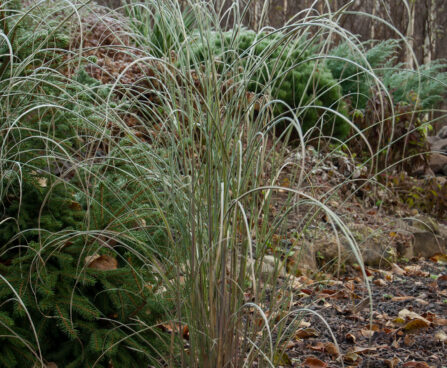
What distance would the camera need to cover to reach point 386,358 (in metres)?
2.10

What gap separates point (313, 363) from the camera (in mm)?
1989

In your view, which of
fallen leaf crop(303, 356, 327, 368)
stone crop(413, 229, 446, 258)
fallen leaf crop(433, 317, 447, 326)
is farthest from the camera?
stone crop(413, 229, 446, 258)

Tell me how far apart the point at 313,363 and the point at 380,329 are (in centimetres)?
59

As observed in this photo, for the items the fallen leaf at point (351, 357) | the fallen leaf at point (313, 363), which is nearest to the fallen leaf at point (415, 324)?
the fallen leaf at point (351, 357)

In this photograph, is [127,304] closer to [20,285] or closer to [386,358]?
[20,285]

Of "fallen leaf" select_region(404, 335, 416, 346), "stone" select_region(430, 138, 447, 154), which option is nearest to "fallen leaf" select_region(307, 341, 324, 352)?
"fallen leaf" select_region(404, 335, 416, 346)

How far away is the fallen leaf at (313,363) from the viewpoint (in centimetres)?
198

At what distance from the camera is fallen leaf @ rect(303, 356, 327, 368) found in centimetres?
198

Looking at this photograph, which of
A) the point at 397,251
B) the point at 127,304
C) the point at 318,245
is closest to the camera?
the point at 127,304

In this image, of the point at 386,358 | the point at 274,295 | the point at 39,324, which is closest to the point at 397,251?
the point at 386,358

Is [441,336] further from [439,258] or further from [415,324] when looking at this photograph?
[439,258]

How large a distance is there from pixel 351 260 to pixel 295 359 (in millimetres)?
1741

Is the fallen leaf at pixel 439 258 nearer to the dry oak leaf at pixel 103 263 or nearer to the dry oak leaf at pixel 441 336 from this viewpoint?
the dry oak leaf at pixel 441 336

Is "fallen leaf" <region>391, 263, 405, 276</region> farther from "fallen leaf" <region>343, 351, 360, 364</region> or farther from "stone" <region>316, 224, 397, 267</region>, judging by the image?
"fallen leaf" <region>343, 351, 360, 364</region>
